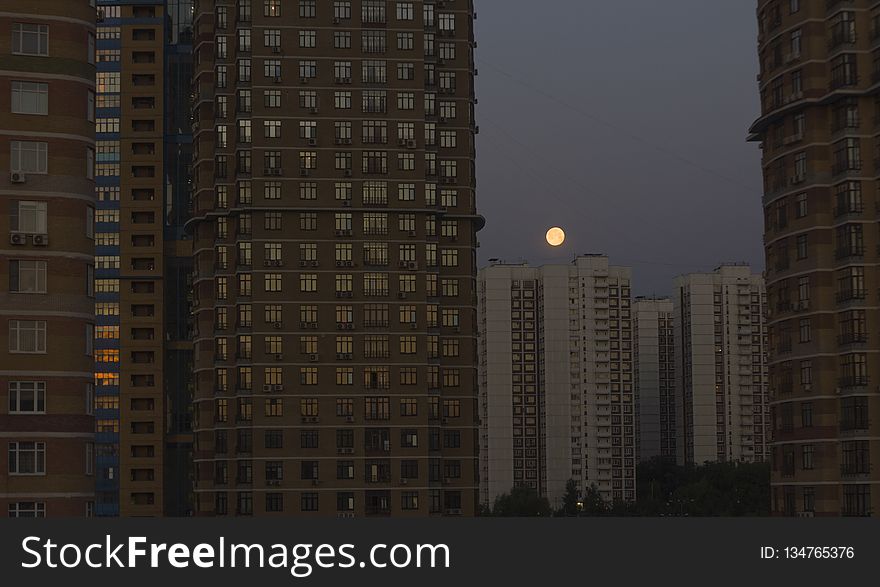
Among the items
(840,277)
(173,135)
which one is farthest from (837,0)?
(173,135)

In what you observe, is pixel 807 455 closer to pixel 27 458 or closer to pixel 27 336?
pixel 27 458

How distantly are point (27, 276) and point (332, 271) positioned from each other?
55528 mm

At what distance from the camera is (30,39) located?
73438mm

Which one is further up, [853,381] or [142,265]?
[142,265]

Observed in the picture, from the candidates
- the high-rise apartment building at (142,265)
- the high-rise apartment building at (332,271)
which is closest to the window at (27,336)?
the high-rise apartment building at (332,271)

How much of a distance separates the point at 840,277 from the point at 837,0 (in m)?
17.3

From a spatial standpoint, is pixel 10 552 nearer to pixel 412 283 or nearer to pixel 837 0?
pixel 837 0

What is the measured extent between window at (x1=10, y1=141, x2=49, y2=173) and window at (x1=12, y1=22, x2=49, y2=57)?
4.56 metres

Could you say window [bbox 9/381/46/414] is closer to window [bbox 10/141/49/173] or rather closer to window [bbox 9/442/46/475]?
window [bbox 9/442/46/475]

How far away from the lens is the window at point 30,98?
7282 cm

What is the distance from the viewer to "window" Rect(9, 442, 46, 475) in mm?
70250

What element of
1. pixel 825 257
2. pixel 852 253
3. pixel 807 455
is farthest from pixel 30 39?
pixel 807 455

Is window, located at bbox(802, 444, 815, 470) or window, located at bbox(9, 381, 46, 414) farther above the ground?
window, located at bbox(9, 381, 46, 414)

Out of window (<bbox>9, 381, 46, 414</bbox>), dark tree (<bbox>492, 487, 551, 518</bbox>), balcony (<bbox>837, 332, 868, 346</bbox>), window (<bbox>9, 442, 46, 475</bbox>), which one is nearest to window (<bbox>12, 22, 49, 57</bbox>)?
window (<bbox>9, 381, 46, 414</bbox>)
